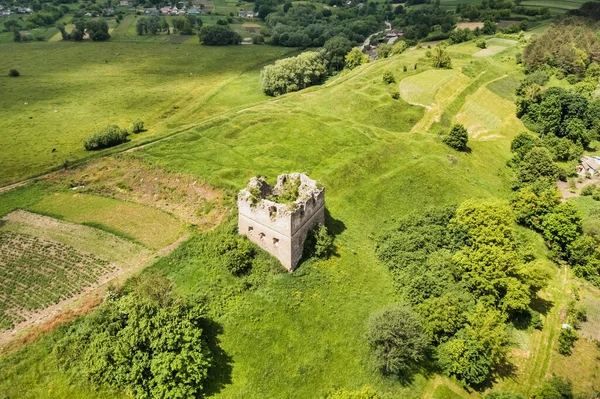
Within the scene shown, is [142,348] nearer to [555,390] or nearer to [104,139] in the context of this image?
[555,390]

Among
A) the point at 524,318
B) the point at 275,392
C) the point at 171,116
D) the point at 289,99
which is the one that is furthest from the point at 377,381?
the point at 171,116

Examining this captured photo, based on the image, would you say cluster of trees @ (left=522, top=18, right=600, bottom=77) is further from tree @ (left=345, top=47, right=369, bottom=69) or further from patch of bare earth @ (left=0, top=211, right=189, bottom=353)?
patch of bare earth @ (left=0, top=211, right=189, bottom=353)

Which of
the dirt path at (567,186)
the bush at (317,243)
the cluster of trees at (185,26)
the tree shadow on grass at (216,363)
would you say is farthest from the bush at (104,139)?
the cluster of trees at (185,26)

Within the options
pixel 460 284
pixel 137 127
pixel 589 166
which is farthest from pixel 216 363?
pixel 589 166

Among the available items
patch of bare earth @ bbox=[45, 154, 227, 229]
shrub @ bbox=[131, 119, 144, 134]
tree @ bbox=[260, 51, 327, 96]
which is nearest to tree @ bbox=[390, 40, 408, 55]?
tree @ bbox=[260, 51, 327, 96]

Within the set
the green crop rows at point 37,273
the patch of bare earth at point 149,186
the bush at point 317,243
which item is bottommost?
the green crop rows at point 37,273

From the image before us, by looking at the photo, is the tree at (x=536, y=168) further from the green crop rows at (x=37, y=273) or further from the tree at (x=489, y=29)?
the tree at (x=489, y=29)

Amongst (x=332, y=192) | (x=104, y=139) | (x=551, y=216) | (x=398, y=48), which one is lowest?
(x=551, y=216)
